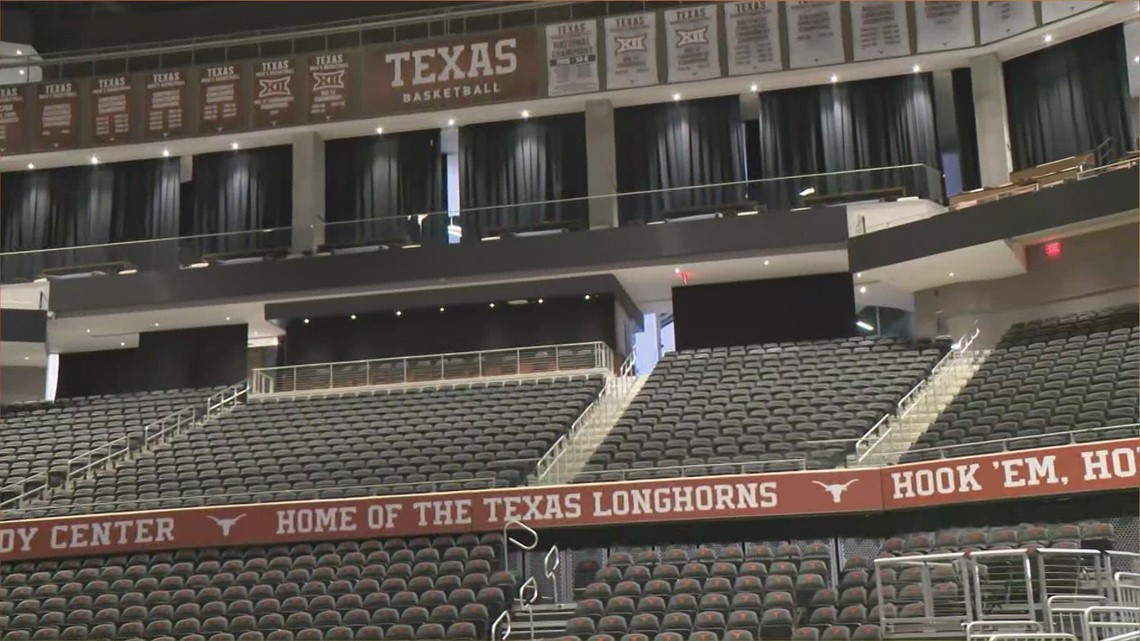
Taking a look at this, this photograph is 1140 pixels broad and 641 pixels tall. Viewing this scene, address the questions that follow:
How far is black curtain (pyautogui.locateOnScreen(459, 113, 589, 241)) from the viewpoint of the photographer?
27.6 m

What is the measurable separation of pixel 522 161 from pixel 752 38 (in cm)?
589

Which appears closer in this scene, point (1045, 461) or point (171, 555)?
point (1045, 461)

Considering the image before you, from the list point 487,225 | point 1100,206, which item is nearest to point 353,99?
point 487,225

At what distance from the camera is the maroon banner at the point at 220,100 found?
27.8m

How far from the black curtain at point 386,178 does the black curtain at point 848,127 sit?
7582 mm

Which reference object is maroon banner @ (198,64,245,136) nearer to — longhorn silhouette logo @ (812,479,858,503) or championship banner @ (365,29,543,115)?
championship banner @ (365,29,543,115)

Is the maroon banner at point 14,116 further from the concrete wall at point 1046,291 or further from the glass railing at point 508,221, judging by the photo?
the concrete wall at point 1046,291

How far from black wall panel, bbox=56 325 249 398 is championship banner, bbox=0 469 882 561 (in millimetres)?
10475

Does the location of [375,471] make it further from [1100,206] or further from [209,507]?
[1100,206]

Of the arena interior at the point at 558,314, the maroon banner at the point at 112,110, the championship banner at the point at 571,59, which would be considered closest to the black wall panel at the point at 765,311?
the arena interior at the point at 558,314

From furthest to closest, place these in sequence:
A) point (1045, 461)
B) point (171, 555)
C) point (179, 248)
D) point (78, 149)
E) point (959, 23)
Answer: point (78, 149)
point (179, 248)
point (959, 23)
point (171, 555)
point (1045, 461)

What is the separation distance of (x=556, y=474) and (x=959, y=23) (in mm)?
12735

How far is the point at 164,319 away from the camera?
27.9 m

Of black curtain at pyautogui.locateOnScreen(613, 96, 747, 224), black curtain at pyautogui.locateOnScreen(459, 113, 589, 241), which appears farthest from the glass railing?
black curtain at pyautogui.locateOnScreen(459, 113, 589, 241)
